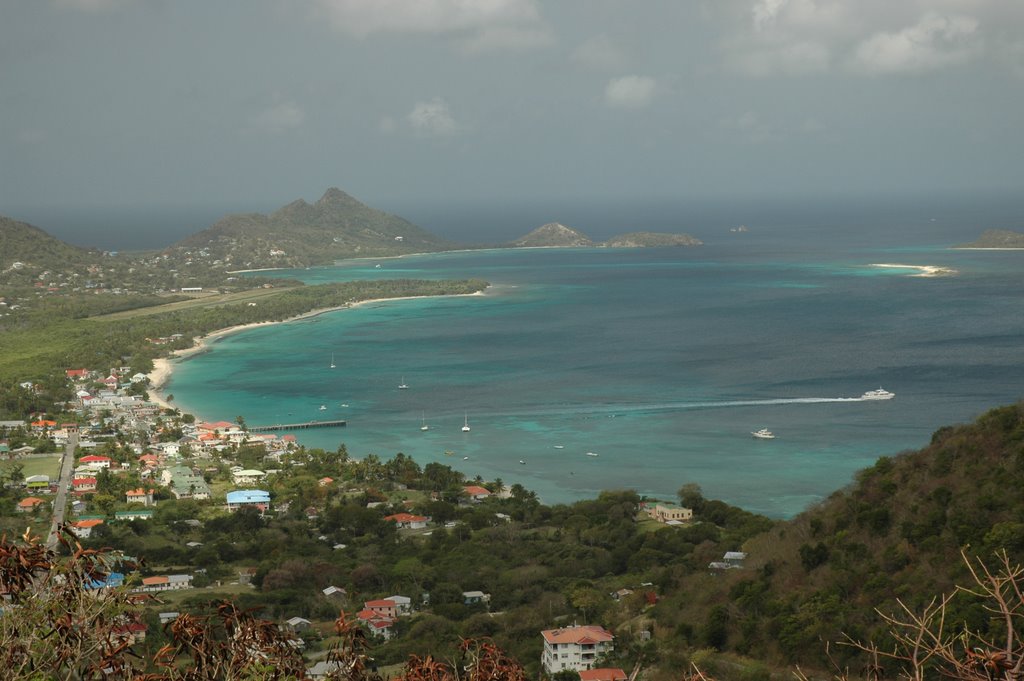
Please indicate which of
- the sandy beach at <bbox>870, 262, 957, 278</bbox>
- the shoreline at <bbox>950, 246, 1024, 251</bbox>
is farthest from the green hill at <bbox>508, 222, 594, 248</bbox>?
the sandy beach at <bbox>870, 262, 957, 278</bbox>

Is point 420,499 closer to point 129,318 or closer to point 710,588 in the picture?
point 710,588

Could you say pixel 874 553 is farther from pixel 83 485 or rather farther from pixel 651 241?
pixel 651 241

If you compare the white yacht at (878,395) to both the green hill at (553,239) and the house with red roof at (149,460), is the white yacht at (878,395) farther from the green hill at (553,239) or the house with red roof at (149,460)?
the green hill at (553,239)

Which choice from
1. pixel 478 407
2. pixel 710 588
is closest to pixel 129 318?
pixel 478 407

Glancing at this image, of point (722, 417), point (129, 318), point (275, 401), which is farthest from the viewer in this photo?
point (129, 318)

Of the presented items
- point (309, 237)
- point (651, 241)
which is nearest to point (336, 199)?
point (309, 237)
